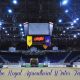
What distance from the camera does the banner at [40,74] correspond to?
2.82 metres

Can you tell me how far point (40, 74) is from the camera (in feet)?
9.30

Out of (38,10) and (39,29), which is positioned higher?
(38,10)

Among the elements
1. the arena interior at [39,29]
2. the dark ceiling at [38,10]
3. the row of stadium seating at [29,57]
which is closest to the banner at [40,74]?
the arena interior at [39,29]

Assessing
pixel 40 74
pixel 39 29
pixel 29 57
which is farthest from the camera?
pixel 29 57

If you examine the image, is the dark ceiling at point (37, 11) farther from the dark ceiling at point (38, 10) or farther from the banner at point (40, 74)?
the banner at point (40, 74)

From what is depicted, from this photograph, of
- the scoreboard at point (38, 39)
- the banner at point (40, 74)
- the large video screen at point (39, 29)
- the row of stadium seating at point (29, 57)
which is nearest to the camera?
the banner at point (40, 74)

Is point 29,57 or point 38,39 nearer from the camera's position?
point 38,39

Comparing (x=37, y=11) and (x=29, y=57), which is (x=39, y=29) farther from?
(x=29, y=57)

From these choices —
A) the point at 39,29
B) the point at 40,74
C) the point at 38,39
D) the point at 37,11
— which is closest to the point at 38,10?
the point at 37,11

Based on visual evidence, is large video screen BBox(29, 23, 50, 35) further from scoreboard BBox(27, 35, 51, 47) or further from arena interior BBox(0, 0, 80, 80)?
scoreboard BBox(27, 35, 51, 47)

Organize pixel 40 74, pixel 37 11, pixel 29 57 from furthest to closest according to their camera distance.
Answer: pixel 29 57
pixel 37 11
pixel 40 74

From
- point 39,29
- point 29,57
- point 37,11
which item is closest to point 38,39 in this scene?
point 39,29

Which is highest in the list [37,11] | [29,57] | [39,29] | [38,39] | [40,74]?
[37,11]

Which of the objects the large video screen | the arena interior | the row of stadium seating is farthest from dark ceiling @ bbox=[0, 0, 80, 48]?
the row of stadium seating
